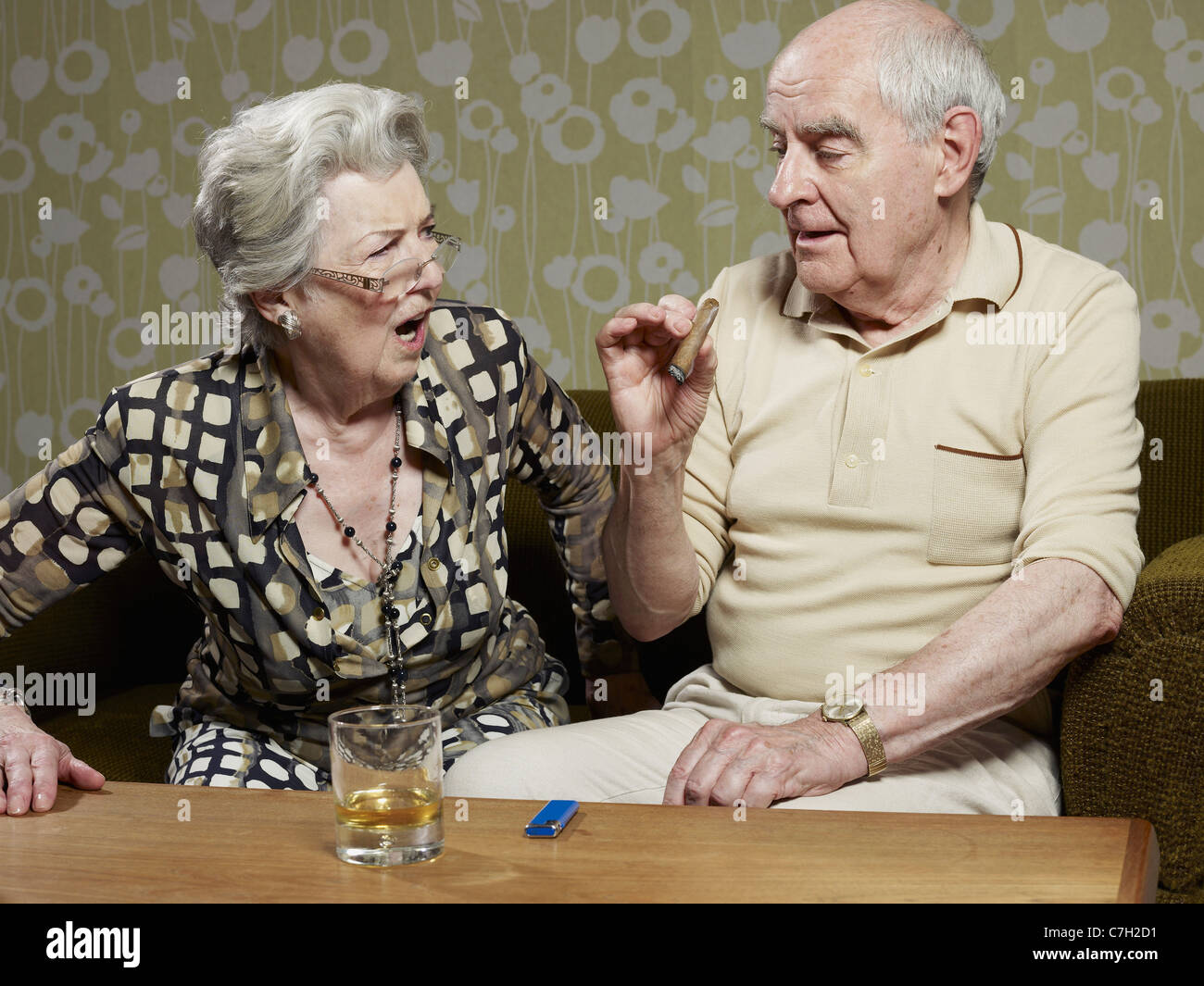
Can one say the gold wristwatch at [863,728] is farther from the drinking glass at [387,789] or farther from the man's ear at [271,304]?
the man's ear at [271,304]

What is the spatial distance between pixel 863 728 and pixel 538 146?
177 centimetres

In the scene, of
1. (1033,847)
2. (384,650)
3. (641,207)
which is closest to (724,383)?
(384,650)

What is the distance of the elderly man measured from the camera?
1426 mm

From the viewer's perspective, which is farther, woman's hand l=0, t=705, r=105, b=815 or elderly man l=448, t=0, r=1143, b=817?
elderly man l=448, t=0, r=1143, b=817

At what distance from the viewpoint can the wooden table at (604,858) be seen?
93cm

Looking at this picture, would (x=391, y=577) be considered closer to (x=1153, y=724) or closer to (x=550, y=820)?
(x=550, y=820)

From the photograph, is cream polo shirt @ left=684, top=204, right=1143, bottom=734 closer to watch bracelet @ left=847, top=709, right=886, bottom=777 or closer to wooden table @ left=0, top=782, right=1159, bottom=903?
watch bracelet @ left=847, top=709, right=886, bottom=777

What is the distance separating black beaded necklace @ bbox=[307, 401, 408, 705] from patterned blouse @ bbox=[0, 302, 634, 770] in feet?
0.04

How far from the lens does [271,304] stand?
159cm

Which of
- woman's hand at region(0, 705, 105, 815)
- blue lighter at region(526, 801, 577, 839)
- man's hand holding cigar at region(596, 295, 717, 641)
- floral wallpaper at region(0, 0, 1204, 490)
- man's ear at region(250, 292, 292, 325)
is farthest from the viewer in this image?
floral wallpaper at region(0, 0, 1204, 490)

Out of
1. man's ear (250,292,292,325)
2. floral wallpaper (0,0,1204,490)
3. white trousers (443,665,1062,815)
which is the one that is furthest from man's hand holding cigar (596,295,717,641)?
floral wallpaper (0,0,1204,490)

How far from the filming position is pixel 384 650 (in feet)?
5.21

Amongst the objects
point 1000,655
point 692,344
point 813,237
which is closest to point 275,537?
point 692,344
